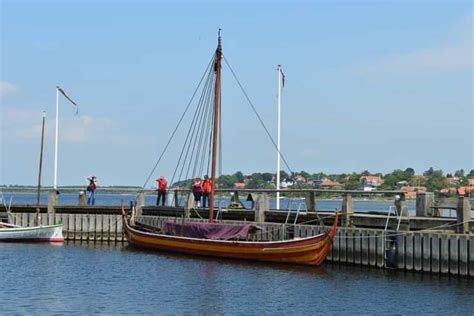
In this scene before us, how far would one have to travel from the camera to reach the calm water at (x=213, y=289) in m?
25.4

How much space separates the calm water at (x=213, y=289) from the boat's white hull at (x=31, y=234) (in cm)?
812

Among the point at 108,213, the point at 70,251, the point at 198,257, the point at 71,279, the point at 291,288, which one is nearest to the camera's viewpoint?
the point at 291,288

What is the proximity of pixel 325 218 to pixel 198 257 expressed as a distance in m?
6.72

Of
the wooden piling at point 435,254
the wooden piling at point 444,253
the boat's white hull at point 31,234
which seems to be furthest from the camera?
the boat's white hull at point 31,234

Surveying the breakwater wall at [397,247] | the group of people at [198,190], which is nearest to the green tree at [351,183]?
the group of people at [198,190]

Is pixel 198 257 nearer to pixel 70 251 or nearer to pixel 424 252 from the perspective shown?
pixel 70 251

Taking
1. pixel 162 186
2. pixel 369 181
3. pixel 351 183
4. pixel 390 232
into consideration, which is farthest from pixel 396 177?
pixel 390 232

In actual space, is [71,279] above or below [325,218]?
below

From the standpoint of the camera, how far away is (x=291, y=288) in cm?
2931

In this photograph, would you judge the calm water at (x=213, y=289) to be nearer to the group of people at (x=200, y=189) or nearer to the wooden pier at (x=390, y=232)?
the wooden pier at (x=390, y=232)

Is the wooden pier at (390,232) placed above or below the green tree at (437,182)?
below

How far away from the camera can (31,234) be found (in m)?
46.4

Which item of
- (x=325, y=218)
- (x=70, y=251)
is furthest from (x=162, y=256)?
(x=325, y=218)

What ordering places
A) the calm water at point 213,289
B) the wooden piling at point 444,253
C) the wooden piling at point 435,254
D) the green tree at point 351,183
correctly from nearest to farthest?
the calm water at point 213,289 < the wooden piling at point 444,253 < the wooden piling at point 435,254 < the green tree at point 351,183
